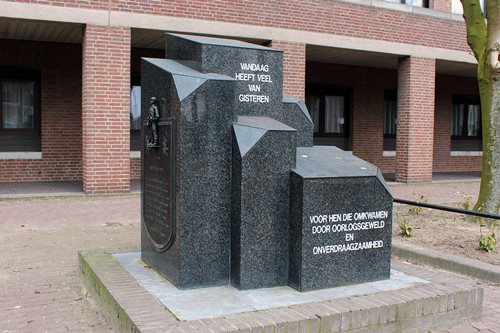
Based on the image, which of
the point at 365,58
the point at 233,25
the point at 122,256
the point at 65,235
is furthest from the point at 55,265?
the point at 365,58

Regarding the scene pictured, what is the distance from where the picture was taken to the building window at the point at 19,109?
13734 mm

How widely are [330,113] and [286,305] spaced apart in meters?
15.2

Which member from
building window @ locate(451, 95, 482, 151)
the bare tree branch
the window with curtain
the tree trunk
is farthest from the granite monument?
building window @ locate(451, 95, 482, 151)

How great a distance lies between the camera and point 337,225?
4.15m

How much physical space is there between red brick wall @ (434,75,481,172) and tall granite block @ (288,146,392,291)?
17.0m

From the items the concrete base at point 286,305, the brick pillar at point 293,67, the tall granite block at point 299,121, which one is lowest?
the concrete base at point 286,305

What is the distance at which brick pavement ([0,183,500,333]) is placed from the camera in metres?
4.25

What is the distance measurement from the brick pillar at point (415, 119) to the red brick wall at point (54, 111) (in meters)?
9.04

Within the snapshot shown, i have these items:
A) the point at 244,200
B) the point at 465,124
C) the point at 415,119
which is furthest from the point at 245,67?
the point at 465,124

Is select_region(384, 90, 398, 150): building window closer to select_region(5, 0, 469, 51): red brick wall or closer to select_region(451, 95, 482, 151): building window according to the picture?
select_region(451, 95, 482, 151): building window

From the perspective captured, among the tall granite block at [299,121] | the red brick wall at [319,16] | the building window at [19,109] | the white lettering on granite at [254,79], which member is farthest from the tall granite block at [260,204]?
the building window at [19,109]

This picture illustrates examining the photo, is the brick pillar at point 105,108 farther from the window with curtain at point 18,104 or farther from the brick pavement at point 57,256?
the window with curtain at point 18,104

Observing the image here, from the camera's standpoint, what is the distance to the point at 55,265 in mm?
5914

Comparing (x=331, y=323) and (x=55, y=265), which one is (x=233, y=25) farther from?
(x=331, y=323)
